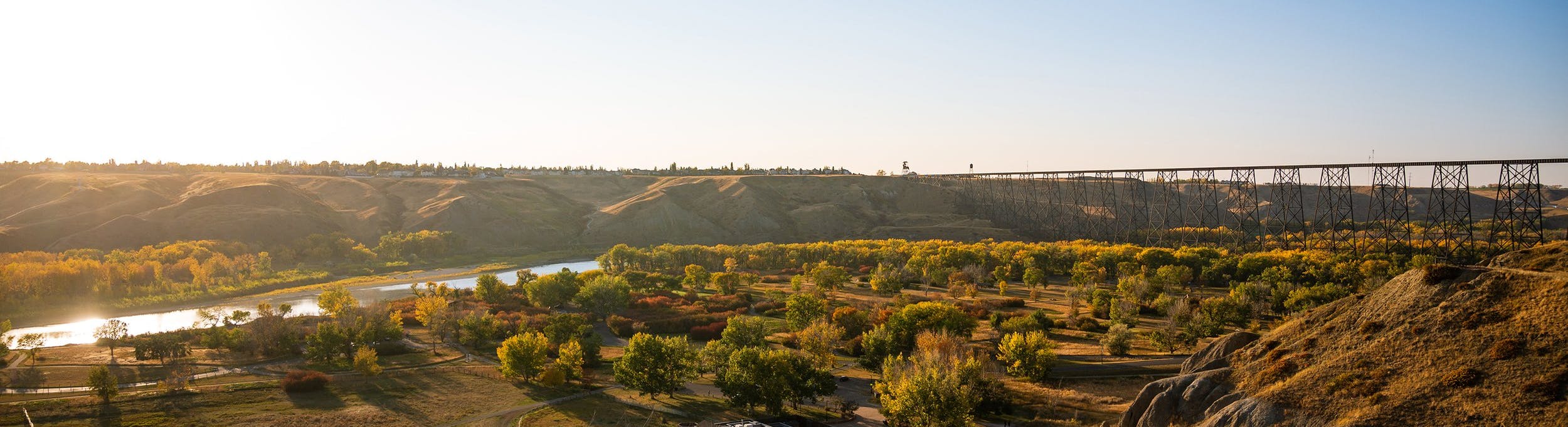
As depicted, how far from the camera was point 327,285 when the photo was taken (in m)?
107

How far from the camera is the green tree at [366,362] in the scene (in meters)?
53.2

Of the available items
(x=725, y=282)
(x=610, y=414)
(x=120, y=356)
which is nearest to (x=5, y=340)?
(x=120, y=356)

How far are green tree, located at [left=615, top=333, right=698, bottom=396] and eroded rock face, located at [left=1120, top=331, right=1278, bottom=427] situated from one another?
2578 cm

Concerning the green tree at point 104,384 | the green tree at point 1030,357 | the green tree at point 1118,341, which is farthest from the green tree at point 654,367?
the green tree at point 104,384

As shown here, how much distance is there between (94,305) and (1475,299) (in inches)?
4678

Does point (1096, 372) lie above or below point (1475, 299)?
below

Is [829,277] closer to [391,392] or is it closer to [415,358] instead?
[415,358]

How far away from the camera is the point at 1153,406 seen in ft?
120

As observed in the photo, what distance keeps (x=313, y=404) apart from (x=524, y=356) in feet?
40.1

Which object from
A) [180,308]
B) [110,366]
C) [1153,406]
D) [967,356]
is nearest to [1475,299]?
[1153,406]

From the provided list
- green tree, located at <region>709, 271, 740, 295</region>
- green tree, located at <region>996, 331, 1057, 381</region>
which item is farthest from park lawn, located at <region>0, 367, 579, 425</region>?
green tree, located at <region>709, 271, 740, 295</region>

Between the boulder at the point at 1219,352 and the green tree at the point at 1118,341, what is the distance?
1357cm

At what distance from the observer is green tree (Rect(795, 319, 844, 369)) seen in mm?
52750

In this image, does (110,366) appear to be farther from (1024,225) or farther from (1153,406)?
(1024,225)
